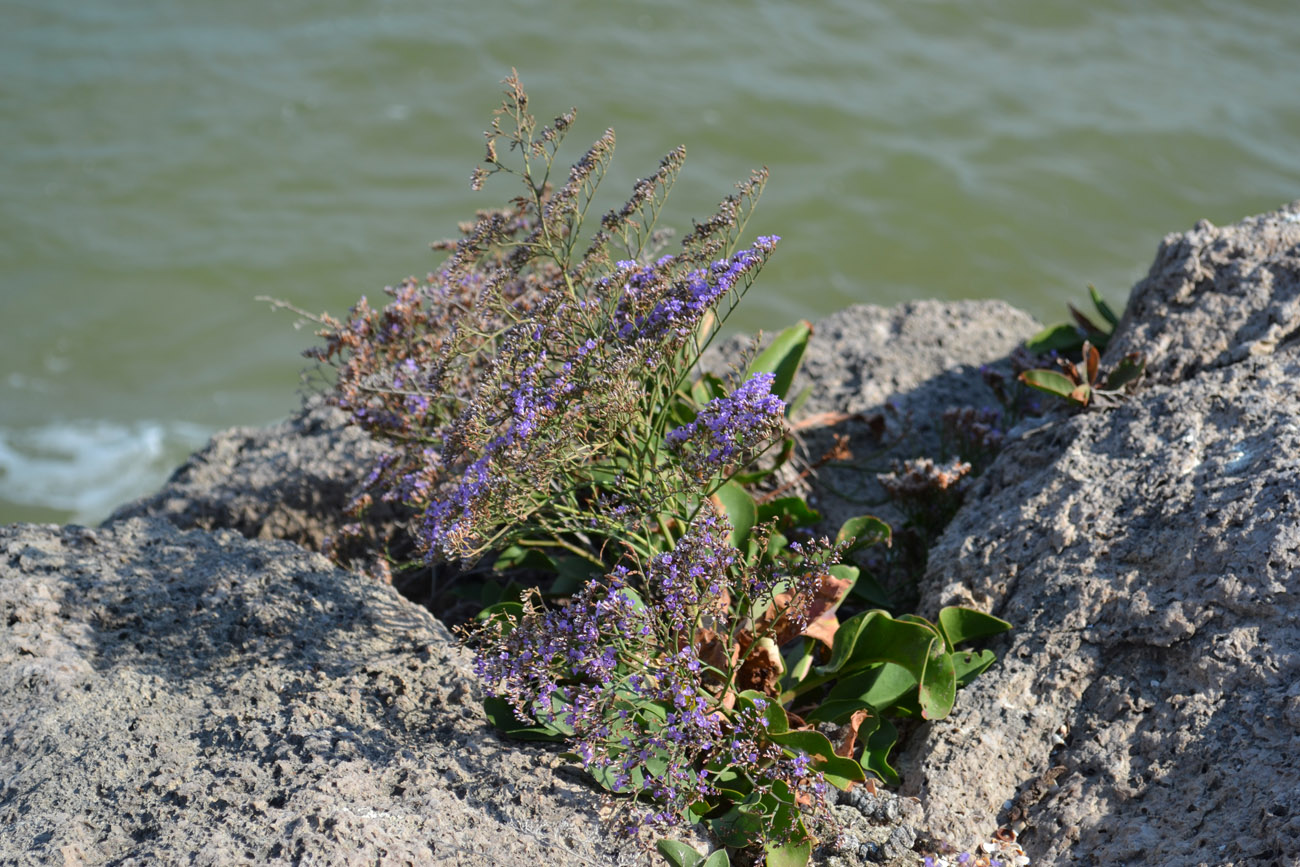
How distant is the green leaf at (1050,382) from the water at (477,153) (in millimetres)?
5798

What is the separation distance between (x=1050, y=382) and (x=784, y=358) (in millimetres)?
953

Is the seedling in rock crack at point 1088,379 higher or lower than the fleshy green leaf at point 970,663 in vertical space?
→ higher

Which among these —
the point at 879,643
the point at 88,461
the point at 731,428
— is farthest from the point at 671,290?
the point at 88,461

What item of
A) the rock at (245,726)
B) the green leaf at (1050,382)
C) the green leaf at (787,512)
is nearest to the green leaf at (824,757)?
the rock at (245,726)

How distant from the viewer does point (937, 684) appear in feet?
9.47

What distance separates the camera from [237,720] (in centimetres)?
274

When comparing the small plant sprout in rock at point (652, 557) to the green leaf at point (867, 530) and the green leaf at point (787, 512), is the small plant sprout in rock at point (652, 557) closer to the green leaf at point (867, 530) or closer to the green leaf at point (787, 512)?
the green leaf at point (867, 530)

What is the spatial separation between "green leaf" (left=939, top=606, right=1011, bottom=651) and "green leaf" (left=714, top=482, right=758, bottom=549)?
636mm

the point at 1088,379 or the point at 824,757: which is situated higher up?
the point at 1088,379

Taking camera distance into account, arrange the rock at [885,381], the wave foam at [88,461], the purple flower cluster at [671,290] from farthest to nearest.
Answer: the wave foam at [88,461] → the rock at [885,381] → the purple flower cluster at [671,290]

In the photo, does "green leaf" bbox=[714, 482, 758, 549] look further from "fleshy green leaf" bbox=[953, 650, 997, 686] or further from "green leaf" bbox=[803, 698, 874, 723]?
"fleshy green leaf" bbox=[953, 650, 997, 686]

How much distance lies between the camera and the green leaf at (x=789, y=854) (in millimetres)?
2471

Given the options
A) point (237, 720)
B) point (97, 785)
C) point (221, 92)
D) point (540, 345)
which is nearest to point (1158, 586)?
point (540, 345)

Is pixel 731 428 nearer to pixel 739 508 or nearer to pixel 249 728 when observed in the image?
pixel 739 508
